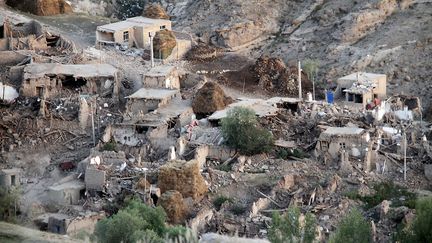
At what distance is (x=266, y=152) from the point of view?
38.5 meters

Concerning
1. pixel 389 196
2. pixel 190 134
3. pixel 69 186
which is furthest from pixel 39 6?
pixel 389 196

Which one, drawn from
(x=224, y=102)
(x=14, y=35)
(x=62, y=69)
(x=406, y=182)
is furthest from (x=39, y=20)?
(x=406, y=182)

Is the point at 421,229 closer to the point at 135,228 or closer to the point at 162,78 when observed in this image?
the point at 135,228

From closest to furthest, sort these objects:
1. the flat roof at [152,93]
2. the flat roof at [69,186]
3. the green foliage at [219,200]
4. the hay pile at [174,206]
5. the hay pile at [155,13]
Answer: the hay pile at [174,206], the green foliage at [219,200], the flat roof at [69,186], the flat roof at [152,93], the hay pile at [155,13]

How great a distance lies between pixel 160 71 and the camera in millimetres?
43531

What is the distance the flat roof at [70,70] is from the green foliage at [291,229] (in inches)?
517

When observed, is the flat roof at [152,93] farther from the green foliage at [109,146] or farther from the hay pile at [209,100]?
the green foliage at [109,146]

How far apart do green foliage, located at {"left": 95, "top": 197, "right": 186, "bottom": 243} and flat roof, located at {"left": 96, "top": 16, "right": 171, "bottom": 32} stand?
16.7 m

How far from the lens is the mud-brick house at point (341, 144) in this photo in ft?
126

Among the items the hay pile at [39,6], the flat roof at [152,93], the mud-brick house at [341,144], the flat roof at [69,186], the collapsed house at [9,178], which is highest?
the hay pile at [39,6]

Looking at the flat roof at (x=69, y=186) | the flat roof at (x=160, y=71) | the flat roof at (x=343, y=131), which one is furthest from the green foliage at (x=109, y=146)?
the flat roof at (x=343, y=131)

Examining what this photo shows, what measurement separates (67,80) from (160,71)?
106 inches

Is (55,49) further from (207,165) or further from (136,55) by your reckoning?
(207,165)

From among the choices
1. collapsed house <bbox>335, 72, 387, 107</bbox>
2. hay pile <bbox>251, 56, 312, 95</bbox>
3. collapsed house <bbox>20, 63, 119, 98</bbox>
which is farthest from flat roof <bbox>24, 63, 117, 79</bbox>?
collapsed house <bbox>335, 72, 387, 107</bbox>
